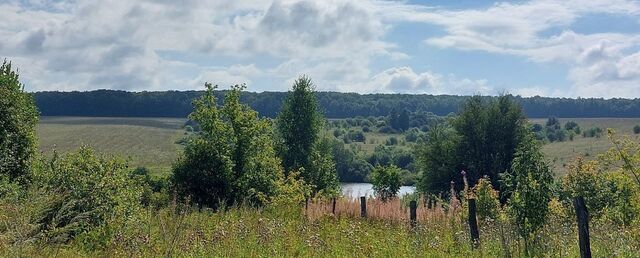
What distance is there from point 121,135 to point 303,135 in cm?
10522

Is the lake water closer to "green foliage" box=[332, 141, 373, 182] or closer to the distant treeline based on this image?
"green foliage" box=[332, 141, 373, 182]

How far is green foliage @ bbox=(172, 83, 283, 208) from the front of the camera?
82.9 ft

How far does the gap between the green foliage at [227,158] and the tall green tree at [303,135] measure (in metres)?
14.6

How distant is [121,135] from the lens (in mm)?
140875

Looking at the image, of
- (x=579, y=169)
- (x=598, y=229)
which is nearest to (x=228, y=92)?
(x=579, y=169)

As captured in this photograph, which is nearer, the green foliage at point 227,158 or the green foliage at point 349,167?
the green foliage at point 227,158

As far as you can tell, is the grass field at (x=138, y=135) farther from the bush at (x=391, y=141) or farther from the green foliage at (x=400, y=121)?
the green foliage at (x=400, y=121)

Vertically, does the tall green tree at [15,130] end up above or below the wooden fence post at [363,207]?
above

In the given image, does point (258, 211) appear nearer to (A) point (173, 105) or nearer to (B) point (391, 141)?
(B) point (391, 141)

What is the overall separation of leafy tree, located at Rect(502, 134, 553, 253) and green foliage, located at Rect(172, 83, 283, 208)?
14989 millimetres

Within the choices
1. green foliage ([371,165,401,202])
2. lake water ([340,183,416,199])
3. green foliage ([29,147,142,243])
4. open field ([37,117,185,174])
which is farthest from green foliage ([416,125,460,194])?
open field ([37,117,185,174])

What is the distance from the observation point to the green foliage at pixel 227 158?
2527cm

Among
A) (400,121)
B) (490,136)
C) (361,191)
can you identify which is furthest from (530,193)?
(400,121)

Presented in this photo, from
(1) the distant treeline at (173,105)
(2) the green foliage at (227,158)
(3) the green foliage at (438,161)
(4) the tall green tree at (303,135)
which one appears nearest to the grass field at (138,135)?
(1) the distant treeline at (173,105)
